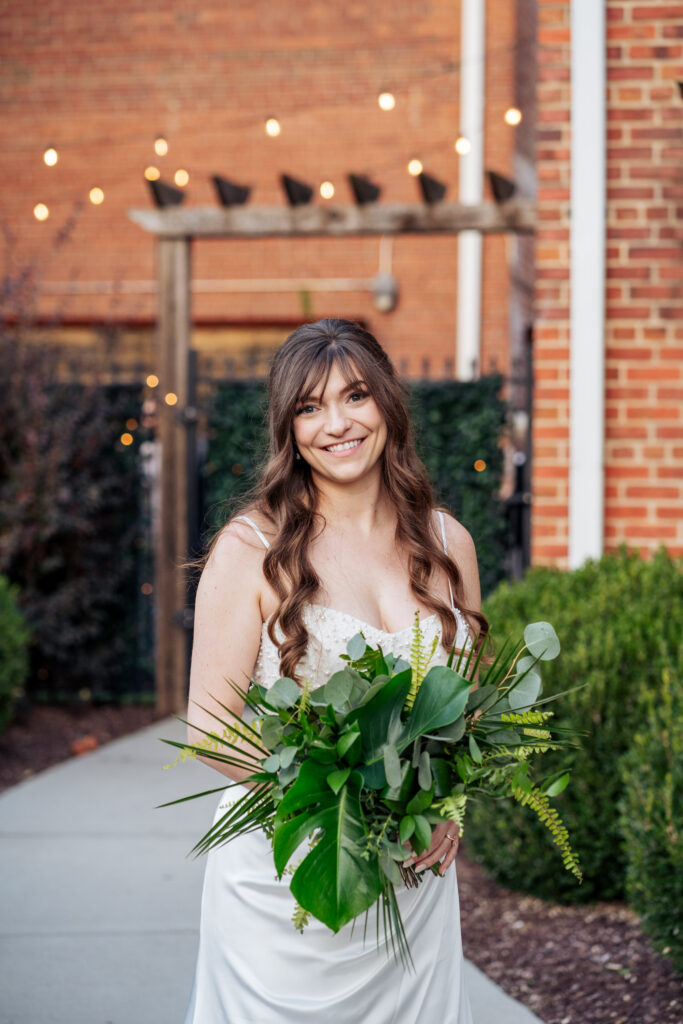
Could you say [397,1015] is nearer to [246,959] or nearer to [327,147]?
[246,959]

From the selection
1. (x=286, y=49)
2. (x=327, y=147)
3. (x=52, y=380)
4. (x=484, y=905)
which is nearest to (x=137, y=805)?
(x=484, y=905)

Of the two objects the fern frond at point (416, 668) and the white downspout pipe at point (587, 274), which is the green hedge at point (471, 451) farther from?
the fern frond at point (416, 668)

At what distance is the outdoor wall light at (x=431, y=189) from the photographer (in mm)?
6789

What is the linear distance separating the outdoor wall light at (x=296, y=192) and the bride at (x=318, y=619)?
463 centimetres

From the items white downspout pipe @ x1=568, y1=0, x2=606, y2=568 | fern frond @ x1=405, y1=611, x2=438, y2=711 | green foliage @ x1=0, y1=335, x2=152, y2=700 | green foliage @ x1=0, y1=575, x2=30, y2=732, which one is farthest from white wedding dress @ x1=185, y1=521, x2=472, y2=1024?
green foliage @ x1=0, y1=335, x2=152, y2=700

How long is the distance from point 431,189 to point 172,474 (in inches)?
93.1

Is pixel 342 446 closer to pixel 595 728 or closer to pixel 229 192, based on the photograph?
pixel 595 728

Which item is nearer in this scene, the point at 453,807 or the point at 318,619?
the point at 453,807

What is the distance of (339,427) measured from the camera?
246 cm

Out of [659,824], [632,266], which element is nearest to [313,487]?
[659,824]

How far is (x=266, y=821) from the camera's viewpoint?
2061 millimetres

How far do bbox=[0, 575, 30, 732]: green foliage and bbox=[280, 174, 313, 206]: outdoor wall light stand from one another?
279 cm

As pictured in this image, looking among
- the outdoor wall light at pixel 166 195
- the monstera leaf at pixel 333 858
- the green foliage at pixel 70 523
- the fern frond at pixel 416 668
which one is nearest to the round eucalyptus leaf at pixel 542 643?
the fern frond at pixel 416 668

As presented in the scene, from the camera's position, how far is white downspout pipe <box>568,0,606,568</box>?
18.4 ft
